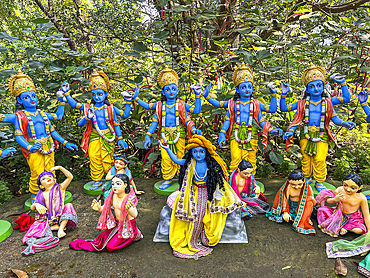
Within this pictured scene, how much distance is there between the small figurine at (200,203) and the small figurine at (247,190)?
546 millimetres

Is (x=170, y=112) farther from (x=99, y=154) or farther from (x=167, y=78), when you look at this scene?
(x=99, y=154)

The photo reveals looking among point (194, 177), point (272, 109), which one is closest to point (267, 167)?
point (272, 109)

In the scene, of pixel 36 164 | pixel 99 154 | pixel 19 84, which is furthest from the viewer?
pixel 99 154

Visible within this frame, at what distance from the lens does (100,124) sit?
14.2 ft

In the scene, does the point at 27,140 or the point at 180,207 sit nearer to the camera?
the point at 180,207

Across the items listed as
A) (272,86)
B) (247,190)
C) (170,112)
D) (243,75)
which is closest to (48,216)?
(170,112)

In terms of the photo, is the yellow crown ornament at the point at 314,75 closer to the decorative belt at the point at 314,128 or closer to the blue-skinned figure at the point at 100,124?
the decorative belt at the point at 314,128

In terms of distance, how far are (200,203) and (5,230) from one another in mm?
2548

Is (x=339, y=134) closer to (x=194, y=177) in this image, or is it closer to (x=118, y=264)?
(x=194, y=177)

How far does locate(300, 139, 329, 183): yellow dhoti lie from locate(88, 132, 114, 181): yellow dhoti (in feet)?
10.5

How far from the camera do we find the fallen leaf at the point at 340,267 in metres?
2.58

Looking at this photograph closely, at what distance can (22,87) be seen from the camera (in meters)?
3.78

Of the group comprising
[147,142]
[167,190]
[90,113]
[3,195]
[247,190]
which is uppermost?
→ [90,113]

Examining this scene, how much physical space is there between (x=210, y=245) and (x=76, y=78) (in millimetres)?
3591
